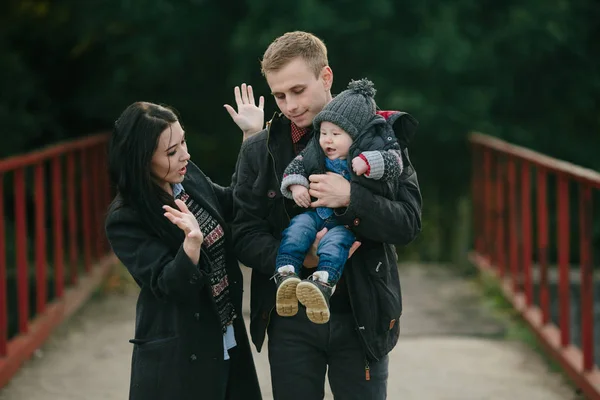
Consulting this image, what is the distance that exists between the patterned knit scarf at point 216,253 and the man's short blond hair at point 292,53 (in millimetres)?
565

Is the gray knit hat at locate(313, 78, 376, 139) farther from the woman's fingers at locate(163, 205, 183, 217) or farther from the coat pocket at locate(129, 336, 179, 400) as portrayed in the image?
the coat pocket at locate(129, 336, 179, 400)

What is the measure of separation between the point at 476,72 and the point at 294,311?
228 inches

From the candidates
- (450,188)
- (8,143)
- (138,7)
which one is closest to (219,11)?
(138,7)

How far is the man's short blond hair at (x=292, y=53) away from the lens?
3.47 metres

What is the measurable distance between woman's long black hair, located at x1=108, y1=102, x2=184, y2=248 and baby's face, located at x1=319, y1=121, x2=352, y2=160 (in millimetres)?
553

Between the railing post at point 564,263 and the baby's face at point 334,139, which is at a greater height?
the baby's face at point 334,139

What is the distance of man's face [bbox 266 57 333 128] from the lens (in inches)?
136

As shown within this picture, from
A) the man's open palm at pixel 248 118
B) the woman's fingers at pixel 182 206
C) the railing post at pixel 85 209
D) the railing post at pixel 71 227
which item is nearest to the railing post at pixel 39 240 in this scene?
the railing post at pixel 71 227

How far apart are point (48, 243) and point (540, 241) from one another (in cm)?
509

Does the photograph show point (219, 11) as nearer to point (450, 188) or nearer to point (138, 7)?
point (138, 7)

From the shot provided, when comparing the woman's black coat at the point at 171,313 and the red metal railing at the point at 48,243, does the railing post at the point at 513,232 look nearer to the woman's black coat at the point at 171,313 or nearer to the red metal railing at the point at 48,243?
the red metal railing at the point at 48,243

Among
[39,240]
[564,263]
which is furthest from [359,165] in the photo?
[39,240]

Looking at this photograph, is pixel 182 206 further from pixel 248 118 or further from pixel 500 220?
pixel 500 220

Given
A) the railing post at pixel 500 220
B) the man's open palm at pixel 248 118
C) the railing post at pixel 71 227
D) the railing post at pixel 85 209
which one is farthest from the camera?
the railing post at pixel 85 209
